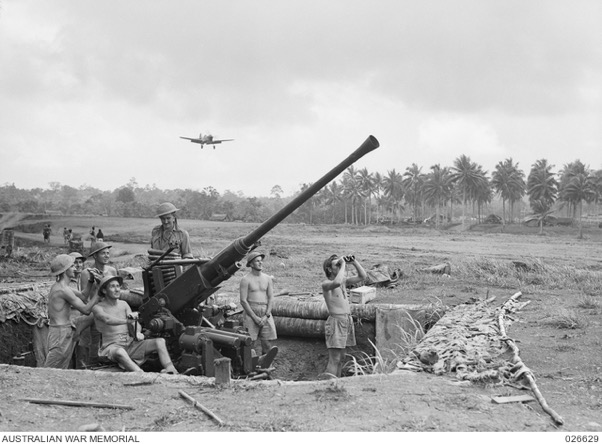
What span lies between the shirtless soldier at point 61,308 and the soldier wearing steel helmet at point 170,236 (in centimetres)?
114

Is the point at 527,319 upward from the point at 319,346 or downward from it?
upward

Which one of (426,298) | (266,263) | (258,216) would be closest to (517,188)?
(258,216)

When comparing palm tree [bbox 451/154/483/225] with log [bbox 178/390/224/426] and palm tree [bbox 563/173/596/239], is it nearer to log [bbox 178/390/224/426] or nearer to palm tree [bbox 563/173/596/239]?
palm tree [bbox 563/173/596/239]

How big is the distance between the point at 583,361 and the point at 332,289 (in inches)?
107

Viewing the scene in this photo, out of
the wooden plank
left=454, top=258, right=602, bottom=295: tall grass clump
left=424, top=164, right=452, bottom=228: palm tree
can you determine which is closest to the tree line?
left=424, top=164, right=452, bottom=228: palm tree

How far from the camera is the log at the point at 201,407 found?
404 cm

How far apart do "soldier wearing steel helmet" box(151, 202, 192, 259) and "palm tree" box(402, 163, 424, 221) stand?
213 ft

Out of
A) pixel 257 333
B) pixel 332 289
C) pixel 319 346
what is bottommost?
pixel 319 346

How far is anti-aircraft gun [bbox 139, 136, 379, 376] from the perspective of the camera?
6402 mm

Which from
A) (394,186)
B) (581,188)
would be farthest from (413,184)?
(581,188)

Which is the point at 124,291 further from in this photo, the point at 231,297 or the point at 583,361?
the point at 583,361

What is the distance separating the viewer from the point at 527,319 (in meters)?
7.95

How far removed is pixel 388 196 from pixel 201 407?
7454 centimetres

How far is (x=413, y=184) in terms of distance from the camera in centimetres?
7288
